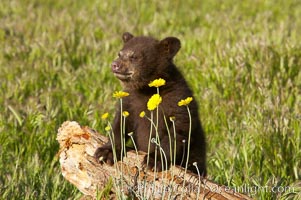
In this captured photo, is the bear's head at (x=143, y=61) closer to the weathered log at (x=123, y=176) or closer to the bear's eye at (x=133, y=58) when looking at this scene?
the bear's eye at (x=133, y=58)

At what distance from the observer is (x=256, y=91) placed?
7410mm

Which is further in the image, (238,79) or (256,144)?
(238,79)

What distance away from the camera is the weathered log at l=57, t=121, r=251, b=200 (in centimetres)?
416

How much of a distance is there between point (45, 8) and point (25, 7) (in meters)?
0.40

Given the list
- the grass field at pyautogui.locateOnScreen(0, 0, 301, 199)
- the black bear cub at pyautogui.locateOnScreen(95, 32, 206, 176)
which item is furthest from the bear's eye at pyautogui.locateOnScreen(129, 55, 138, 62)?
the grass field at pyautogui.locateOnScreen(0, 0, 301, 199)

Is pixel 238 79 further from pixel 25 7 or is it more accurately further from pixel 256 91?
pixel 25 7

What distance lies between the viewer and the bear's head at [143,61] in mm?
5320

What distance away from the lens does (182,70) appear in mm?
7578

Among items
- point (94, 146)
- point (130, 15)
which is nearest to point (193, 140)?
point (94, 146)

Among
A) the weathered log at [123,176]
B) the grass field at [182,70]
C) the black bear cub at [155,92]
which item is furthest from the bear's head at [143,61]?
the grass field at [182,70]

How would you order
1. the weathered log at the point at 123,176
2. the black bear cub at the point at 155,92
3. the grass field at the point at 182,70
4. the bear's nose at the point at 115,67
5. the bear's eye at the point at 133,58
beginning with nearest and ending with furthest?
the weathered log at the point at 123,176 < the black bear cub at the point at 155,92 < the bear's nose at the point at 115,67 < the bear's eye at the point at 133,58 < the grass field at the point at 182,70

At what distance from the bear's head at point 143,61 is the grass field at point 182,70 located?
3.50 ft

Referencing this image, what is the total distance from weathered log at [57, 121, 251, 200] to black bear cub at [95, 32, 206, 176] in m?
0.17

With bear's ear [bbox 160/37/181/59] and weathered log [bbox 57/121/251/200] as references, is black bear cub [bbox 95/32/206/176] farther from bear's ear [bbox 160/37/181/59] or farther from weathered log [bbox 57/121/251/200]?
weathered log [bbox 57/121/251/200]
